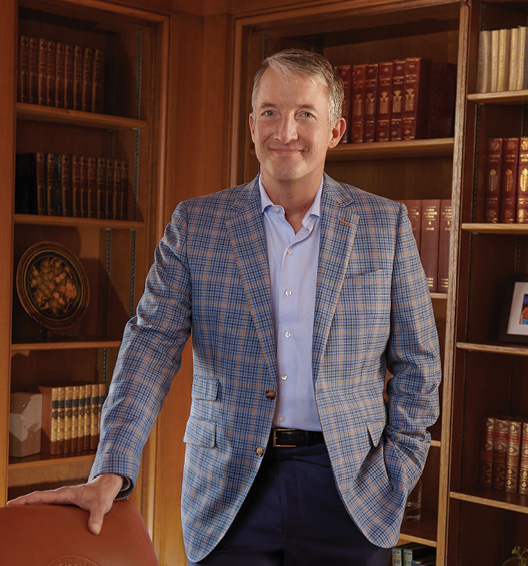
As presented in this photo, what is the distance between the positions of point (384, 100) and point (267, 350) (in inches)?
68.9

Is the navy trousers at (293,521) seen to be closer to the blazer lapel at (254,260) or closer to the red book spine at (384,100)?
the blazer lapel at (254,260)

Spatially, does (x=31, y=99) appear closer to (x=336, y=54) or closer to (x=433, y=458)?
(x=336, y=54)

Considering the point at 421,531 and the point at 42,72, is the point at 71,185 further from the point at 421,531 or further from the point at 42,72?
the point at 421,531

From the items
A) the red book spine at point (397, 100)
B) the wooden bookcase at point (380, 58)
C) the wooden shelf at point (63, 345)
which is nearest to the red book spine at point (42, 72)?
the wooden bookcase at point (380, 58)

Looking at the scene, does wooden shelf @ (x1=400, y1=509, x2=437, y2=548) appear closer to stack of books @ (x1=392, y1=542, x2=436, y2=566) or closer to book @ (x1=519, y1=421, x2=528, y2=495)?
stack of books @ (x1=392, y1=542, x2=436, y2=566)

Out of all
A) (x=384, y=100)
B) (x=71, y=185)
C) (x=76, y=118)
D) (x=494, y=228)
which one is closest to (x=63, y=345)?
(x=71, y=185)

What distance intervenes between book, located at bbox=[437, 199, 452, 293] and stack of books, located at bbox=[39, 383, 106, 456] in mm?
1485

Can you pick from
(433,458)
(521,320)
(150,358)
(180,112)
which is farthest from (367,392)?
(180,112)

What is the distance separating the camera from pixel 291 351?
187 cm

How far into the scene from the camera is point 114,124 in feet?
11.8

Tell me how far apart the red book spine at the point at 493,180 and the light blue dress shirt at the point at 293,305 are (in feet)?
4.14

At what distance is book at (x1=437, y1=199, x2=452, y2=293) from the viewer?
3.20 m

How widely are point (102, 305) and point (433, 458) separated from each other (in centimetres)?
156

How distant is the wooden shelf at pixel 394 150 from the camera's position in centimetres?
318
